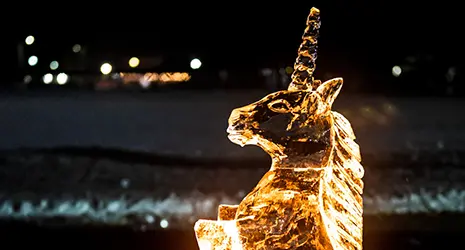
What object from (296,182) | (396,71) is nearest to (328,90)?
(296,182)

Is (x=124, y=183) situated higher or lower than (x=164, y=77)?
lower

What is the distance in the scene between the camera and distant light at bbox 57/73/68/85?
1.92 metres

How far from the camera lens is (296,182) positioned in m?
1.21

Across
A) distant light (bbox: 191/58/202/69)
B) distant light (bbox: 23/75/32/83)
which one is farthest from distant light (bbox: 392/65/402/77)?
distant light (bbox: 23/75/32/83)

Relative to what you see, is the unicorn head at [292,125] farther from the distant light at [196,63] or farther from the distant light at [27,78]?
the distant light at [27,78]

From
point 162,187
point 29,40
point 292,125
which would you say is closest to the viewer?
point 292,125

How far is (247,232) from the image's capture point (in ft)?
3.87

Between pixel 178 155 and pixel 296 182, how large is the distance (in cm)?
83

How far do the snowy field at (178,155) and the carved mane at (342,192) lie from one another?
2.20 ft

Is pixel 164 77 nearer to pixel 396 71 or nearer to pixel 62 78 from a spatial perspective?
pixel 62 78

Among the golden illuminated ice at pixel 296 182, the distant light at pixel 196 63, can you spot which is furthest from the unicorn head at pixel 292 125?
the distant light at pixel 196 63

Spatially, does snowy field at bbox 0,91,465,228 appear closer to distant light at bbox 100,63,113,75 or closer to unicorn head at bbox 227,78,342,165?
distant light at bbox 100,63,113,75

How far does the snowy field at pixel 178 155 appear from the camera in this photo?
6.42ft

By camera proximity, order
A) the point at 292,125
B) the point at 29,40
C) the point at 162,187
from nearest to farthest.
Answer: the point at 292,125 < the point at 29,40 < the point at 162,187
